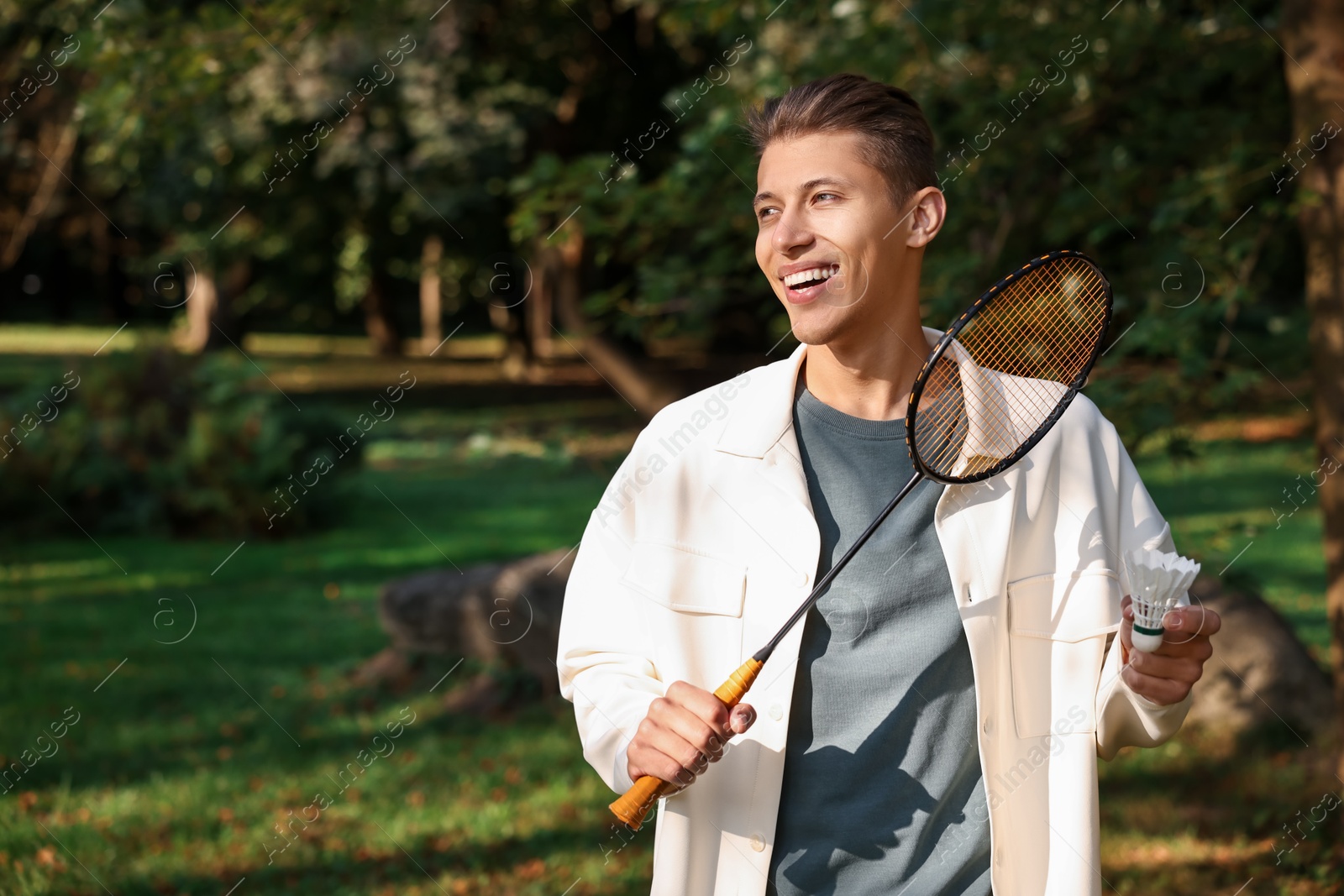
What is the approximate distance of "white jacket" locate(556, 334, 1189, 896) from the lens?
6.62ft

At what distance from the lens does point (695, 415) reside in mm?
2160

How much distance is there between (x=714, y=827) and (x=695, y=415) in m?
0.69

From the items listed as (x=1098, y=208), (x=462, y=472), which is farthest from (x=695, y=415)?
(x=462, y=472)

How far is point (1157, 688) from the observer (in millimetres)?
1923

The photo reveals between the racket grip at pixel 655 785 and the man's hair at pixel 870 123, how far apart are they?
2.76 feet

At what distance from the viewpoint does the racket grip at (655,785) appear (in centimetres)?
186

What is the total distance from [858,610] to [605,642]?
42 cm

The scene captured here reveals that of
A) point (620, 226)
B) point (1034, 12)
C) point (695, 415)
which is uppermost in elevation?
point (1034, 12)

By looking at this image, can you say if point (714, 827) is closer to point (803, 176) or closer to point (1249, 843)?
point (803, 176)

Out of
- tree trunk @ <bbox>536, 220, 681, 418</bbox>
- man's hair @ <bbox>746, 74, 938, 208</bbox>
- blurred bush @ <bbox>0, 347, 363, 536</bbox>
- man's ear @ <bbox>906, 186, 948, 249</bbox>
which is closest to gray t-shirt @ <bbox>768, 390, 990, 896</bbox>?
man's ear @ <bbox>906, 186, 948, 249</bbox>

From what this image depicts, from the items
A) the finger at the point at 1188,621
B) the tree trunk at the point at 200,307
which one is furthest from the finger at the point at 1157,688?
the tree trunk at the point at 200,307

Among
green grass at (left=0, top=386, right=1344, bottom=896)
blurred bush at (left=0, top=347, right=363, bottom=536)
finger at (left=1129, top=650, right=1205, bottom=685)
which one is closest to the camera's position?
finger at (left=1129, top=650, right=1205, bottom=685)

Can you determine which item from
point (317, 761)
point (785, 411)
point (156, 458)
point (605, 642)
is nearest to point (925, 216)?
point (785, 411)

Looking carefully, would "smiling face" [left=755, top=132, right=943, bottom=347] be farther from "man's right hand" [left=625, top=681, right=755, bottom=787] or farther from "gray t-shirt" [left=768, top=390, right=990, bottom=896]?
"man's right hand" [left=625, top=681, right=755, bottom=787]
